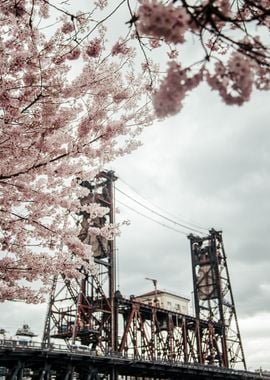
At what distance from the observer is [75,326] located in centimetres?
2816

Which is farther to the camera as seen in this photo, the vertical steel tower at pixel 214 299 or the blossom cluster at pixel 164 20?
the vertical steel tower at pixel 214 299

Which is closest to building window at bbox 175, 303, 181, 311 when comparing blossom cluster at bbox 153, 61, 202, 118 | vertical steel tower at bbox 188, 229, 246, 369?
vertical steel tower at bbox 188, 229, 246, 369

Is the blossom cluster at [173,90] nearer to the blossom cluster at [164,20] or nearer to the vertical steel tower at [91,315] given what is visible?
the blossom cluster at [164,20]

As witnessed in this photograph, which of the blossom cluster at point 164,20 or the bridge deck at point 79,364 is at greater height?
the bridge deck at point 79,364

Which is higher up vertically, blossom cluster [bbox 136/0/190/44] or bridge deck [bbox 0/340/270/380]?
bridge deck [bbox 0/340/270/380]

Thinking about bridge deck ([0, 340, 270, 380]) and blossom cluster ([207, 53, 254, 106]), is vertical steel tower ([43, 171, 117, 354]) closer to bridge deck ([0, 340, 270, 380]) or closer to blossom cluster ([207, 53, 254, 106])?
bridge deck ([0, 340, 270, 380])

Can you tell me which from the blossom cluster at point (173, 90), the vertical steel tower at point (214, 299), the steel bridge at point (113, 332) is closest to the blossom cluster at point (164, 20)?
the blossom cluster at point (173, 90)

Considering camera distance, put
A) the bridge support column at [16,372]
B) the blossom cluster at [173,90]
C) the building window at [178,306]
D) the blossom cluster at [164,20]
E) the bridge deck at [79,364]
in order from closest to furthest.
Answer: the blossom cluster at [164,20] < the blossom cluster at [173,90] < the bridge support column at [16,372] < the bridge deck at [79,364] < the building window at [178,306]

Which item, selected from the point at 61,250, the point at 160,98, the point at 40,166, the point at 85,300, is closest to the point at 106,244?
the point at 85,300

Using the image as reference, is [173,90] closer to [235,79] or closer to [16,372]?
[235,79]

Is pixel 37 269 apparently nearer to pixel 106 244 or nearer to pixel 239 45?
pixel 239 45

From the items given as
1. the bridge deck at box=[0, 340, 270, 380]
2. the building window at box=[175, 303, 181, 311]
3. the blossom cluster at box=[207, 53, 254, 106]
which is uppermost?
the building window at box=[175, 303, 181, 311]

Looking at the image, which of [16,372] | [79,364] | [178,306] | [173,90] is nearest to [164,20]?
[173,90]

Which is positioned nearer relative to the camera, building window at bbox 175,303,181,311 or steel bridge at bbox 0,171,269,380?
steel bridge at bbox 0,171,269,380
